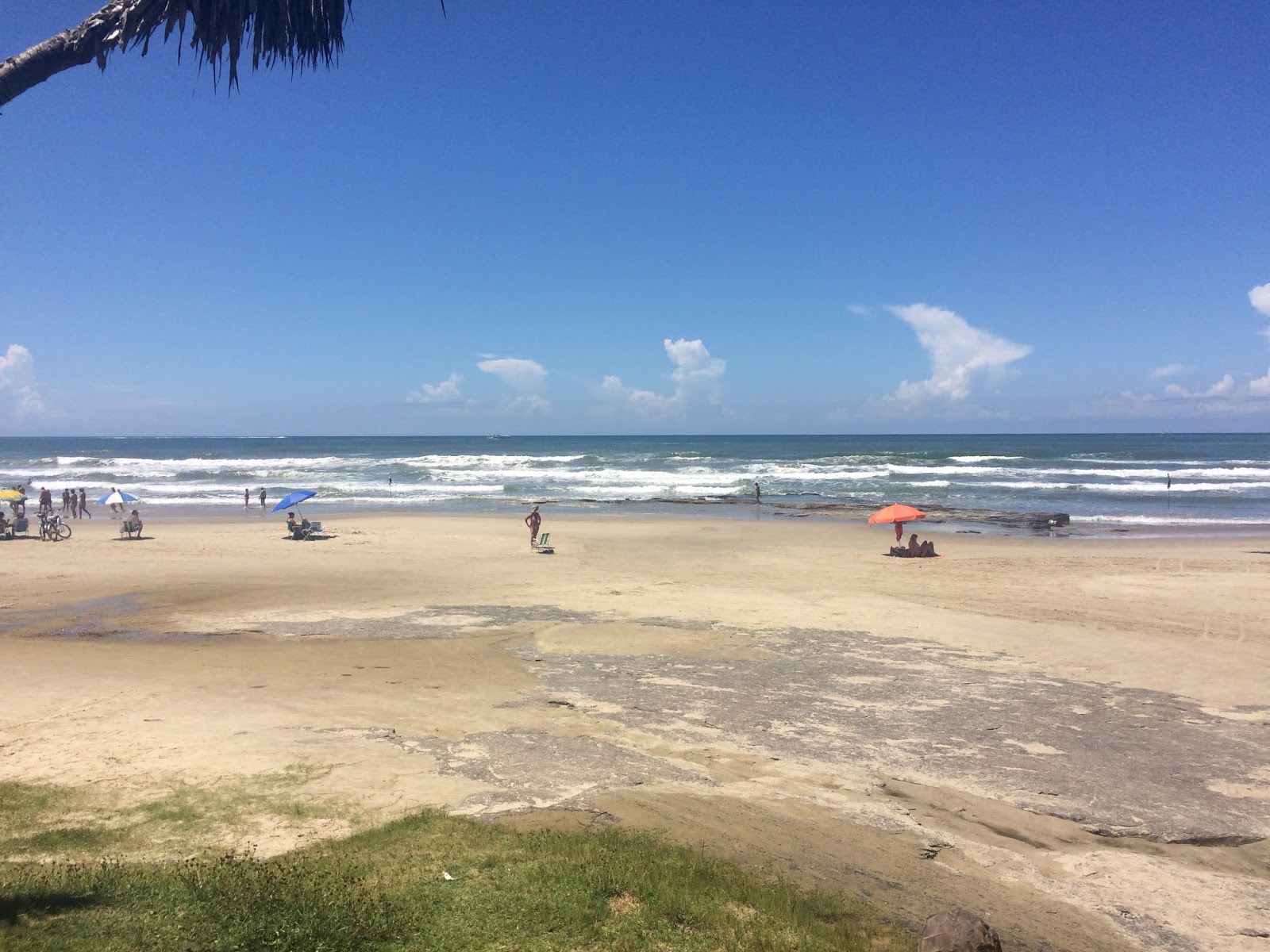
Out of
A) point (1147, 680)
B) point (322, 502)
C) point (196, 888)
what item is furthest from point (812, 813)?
point (322, 502)

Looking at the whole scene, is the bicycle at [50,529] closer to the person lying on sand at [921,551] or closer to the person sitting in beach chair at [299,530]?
the person sitting in beach chair at [299,530]

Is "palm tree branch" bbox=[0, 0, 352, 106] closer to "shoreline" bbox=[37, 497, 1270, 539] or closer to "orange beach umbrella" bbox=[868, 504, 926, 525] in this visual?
"orange beach umbrella" bbox=[868, 504, 926, 525]

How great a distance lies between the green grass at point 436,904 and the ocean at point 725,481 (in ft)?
98.2

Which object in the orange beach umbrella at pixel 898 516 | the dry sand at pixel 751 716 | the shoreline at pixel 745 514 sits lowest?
the dry sand at pixel 751 716

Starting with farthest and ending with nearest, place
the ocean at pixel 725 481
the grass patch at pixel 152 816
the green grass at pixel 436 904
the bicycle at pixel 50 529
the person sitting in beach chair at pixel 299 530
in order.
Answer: the ocean at pixel 725 481 < the person sitting in beach chair at pixel 299 530 < the bicycle at pixel 50 529 < the grass patch at pixel 152 816 < the green grass at pixel 436 904

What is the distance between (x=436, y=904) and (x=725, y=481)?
163 feet

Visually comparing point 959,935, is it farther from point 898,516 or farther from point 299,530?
point 299,530

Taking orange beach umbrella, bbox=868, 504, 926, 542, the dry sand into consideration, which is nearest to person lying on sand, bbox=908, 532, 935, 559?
orange beach umbrella, bbox=868, 504, 926, 542

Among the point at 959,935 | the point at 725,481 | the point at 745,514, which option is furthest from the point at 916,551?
the point at 725,481

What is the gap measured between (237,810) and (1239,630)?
14744 mm

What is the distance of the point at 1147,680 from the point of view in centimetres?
1041

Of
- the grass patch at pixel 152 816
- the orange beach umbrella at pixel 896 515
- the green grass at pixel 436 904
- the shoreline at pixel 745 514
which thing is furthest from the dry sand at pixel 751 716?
the shoreline at pixel 745 514

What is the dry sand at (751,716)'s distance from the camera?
18.9 feet

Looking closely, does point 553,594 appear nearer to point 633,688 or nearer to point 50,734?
point 633,688
